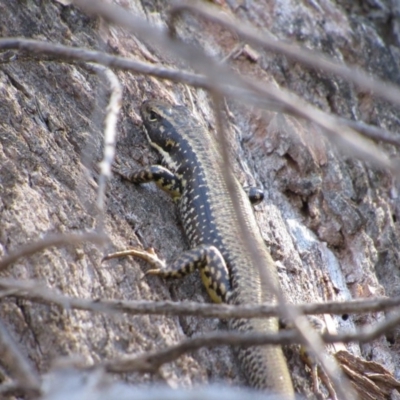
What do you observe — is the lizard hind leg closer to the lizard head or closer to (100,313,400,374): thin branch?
the lizard head

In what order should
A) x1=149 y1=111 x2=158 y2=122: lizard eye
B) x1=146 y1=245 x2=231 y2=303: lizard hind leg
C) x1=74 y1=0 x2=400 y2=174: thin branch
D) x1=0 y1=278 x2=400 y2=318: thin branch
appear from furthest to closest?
x1=149 y1=111 x2=158 y2=122: lizard eye
x1=146 y1=245 x2=231 y2=303: lizard hind leg
x1=0 y1=278 x2=400 y2=318: thin branch
x1=74 y1=0 x2=400 y2=174: thin branch

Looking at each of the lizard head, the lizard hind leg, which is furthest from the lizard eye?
A: the lizard hind leg

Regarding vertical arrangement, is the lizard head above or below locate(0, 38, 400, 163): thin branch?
below

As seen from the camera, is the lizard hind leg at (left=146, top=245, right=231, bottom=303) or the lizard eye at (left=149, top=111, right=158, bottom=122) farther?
the lizard eye at (left=149, top=111, right=158, bottom=122)

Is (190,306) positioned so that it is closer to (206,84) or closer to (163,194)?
(206,84)

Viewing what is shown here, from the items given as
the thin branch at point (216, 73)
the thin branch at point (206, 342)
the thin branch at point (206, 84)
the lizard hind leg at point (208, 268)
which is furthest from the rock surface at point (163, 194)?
the thin branch at point (216, 73)

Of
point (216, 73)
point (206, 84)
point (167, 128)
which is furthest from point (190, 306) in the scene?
point (167, 128)

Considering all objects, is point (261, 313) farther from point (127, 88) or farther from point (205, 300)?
point (127, 88)

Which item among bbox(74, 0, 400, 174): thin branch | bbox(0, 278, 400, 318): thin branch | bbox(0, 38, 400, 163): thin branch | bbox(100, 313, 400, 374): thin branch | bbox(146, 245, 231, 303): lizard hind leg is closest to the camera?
bbox(74, 0, 400, 174): thin branch
